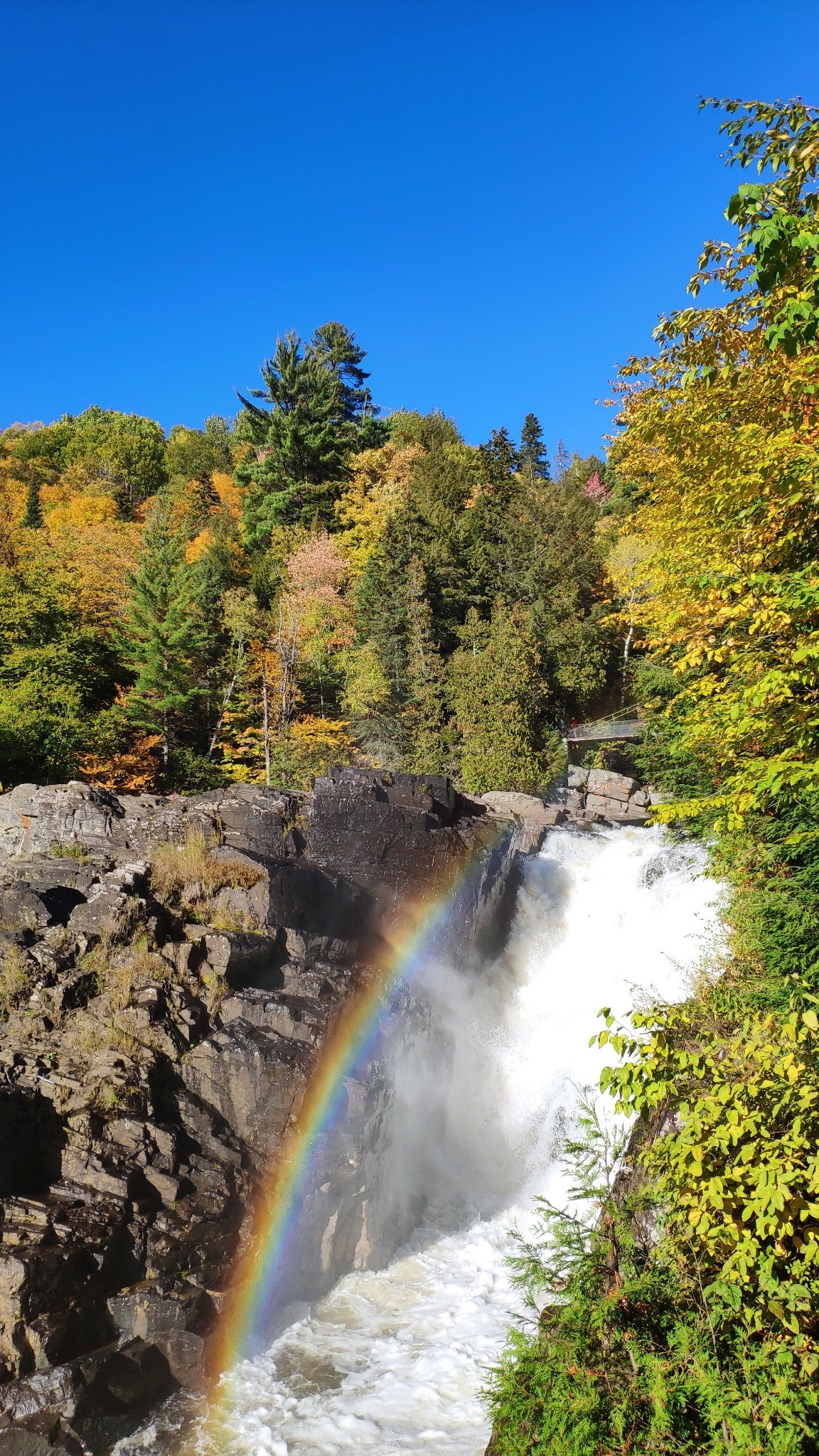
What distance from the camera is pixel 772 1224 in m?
3.88

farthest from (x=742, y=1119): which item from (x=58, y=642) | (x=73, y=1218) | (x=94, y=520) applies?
(x=94, y=520)

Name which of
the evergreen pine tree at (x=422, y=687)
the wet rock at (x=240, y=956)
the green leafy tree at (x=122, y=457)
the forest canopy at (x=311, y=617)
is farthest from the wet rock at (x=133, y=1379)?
the green leafy tree at (x=122, y=457)

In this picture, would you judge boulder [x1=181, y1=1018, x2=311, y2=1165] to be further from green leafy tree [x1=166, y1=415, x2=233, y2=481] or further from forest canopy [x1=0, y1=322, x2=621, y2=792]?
green leafy tree [x1=166, y1=415, x2=233, y2=481]

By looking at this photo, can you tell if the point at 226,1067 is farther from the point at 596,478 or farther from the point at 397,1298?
the point at 596,478

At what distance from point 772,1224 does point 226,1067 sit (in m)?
8.46

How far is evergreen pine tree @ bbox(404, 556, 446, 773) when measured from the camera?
23.1m

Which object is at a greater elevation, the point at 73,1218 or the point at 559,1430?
the point at 559,1430

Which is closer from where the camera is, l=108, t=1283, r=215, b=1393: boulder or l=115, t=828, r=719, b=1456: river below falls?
l=115, t=828, r=719, b=1456: river below falls

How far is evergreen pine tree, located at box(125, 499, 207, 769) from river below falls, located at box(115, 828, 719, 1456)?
38.9ft

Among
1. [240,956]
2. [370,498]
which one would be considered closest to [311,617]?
[370,498]

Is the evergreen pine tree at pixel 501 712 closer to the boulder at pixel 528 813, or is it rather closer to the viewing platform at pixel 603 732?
the boulder at pixel 528 813

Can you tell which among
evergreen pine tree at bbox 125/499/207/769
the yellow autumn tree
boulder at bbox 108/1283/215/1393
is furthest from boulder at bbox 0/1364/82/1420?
the yellow autumn tree

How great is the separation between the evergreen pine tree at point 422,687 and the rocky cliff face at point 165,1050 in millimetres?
7330

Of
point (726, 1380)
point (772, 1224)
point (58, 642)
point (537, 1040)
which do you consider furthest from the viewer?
point (58, 642)
